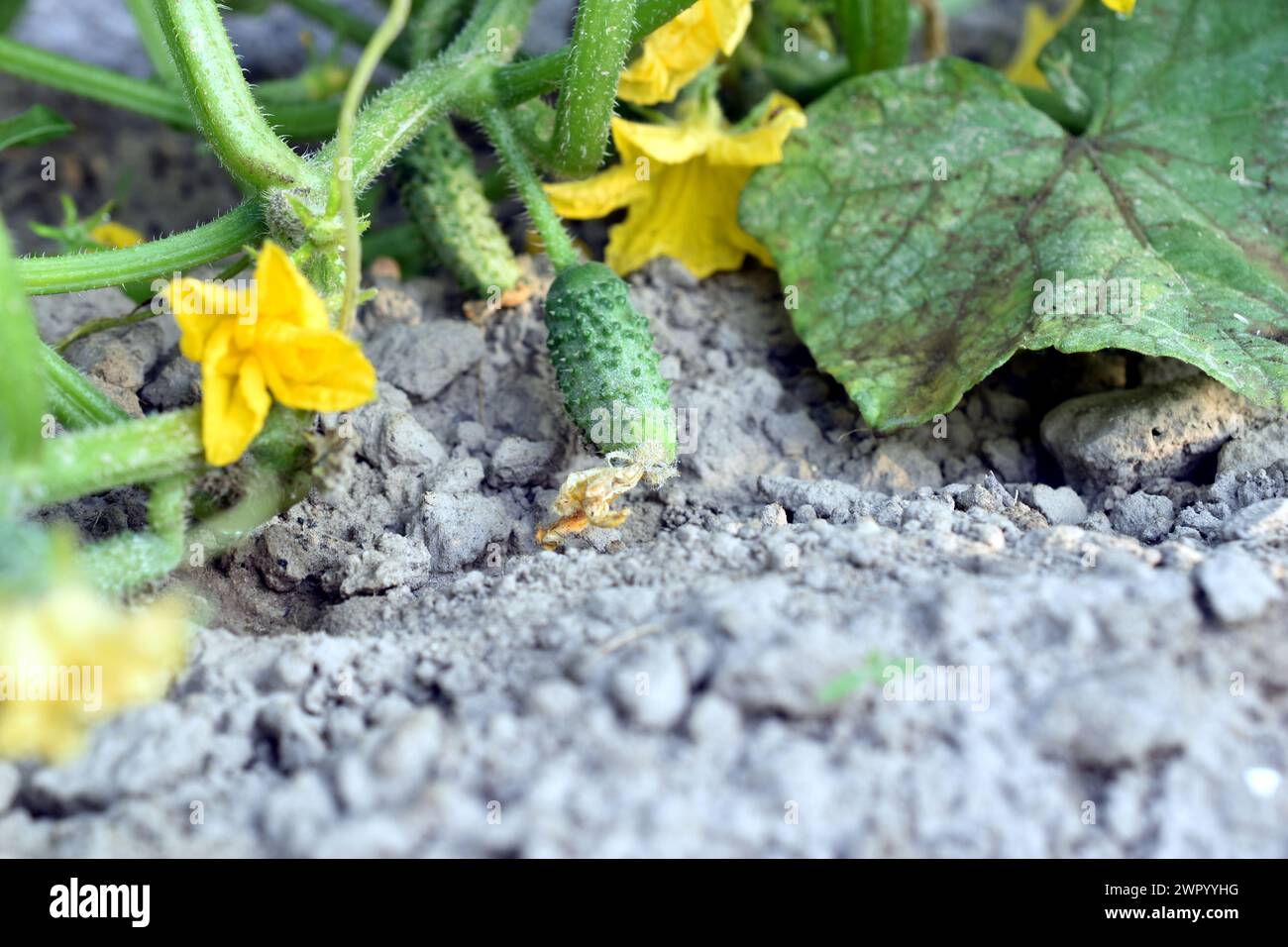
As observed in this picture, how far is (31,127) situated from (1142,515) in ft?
6.51

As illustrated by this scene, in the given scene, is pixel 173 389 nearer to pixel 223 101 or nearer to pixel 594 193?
pixel 223 101

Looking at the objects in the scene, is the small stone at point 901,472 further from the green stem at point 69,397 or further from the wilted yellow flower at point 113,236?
the wilted yellow flower at point 113,236

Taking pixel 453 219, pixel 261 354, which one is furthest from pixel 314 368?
pixel 453 219

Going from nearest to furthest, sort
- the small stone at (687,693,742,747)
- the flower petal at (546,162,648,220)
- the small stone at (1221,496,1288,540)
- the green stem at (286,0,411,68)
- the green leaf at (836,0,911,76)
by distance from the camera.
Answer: the small stone at (687,693,742,747) → the small stone at (1221,496,1288,540) → the flower petal at (546,162,648,220) → the green leaf at (836,0,911,76) → the green stem at (286,0,411,68)

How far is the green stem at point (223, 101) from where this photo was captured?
70.9 inches

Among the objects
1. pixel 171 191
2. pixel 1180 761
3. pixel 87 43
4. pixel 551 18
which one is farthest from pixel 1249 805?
pixel 87 43

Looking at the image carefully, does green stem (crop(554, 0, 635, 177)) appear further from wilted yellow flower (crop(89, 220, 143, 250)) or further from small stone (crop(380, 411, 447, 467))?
wilted yellow flower (crop(89, 220, 143, 250))

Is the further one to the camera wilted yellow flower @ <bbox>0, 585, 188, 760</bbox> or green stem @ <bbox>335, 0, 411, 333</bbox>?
green stem @ <bbox>335, 0, 411, 333</bbox>

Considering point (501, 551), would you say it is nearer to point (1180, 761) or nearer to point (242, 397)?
point (242, 397)

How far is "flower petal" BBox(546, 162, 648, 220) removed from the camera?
2.30 meters

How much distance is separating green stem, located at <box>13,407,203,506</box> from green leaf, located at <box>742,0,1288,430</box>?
1007 mm

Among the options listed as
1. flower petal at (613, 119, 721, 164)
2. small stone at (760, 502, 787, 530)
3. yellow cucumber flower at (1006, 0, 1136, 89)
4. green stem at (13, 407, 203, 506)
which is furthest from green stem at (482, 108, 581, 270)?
yellow cucumber flower at (1006, 0, 1136, 89)

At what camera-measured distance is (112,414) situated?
1.76 m

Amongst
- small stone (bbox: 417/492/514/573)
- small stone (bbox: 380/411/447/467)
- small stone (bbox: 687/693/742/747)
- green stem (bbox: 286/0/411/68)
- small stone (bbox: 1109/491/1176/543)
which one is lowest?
small stone (bbox: 687/693/742/747)
